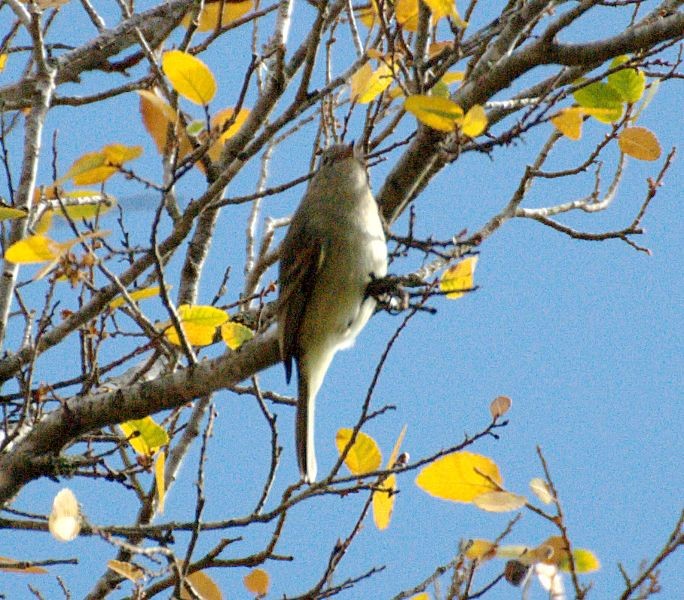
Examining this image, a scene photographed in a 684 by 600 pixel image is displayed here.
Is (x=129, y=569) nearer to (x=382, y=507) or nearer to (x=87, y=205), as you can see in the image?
(x=382, y=507)

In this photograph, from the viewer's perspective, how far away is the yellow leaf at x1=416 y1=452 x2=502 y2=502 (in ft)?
10.0

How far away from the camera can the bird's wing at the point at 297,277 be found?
4.01 meters

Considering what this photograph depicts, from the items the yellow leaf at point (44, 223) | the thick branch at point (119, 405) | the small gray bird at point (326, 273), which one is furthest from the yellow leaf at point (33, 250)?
the yellow leaf at point (44, 223)

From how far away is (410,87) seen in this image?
3553 mm

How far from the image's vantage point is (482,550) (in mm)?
3158

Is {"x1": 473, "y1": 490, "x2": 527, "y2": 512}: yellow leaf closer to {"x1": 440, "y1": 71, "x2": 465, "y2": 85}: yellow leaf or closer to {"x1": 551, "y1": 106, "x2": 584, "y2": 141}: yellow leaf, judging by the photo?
{"x1": 551, "y1": 106, "x2": 584, "y2": 141}: yellow leaf

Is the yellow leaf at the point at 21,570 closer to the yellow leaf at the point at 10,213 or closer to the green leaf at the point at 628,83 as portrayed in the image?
the yellow leaf at the point at 10,213

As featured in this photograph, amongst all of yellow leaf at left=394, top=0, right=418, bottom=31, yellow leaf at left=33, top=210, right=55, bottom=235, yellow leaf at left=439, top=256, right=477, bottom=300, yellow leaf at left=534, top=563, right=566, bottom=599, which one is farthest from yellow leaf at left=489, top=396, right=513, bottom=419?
yellow leaf at left=33, top=210, right=55, bottom=235

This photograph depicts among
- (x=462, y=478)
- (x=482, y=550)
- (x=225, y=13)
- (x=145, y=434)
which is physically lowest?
(x=482, y=550)

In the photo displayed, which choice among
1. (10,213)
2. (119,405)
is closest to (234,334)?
(119,405)

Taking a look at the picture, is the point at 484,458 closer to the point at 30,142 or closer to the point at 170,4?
the point at 30,142

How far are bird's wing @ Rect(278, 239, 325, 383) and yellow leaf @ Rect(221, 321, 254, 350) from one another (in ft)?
1.20

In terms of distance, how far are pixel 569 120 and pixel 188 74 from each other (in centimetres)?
123

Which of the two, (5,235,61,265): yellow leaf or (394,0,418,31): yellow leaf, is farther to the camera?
(394,0,418,31): yellow leaf
